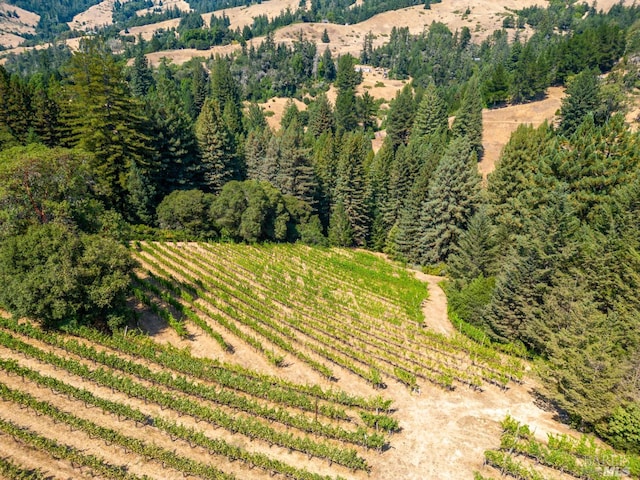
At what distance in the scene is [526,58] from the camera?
9156cm

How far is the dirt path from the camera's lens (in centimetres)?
3092

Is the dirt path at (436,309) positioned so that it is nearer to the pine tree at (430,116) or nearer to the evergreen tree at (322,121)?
the pine tree at (430,116)

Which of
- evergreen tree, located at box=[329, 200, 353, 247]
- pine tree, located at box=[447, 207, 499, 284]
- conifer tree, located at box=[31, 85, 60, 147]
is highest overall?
conifer tree, located at box=[31, 85, 60, 147]

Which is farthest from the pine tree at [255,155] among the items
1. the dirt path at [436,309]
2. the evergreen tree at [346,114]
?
the dirt path at [436,309]

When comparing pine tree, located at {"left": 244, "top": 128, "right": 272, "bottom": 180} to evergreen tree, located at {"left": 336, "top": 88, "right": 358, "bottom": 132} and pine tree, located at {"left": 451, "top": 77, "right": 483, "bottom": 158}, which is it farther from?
pine tree, located at {"left": 451, "top": 77, "right": 483, "bottom": 158}

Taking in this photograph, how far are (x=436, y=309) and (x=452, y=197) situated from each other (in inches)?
603

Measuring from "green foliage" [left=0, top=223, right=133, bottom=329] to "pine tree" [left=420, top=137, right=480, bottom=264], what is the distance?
33919 mm

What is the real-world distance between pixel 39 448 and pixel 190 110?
99.3 m

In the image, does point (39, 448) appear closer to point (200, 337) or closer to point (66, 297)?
point (66, 297)

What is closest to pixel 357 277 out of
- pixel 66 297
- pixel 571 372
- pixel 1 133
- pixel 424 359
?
pixel 424 359

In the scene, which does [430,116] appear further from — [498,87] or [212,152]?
[212,152]

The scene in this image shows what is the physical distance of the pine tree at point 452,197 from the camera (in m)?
43.2

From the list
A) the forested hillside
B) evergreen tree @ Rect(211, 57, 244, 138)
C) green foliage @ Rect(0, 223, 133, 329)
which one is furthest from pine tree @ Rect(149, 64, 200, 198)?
evergreen tree @ Rect(211, 57, 244, 138)

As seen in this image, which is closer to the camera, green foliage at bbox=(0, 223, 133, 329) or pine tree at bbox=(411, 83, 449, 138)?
green foliage at bbox=(0, 223, 133, 329)
